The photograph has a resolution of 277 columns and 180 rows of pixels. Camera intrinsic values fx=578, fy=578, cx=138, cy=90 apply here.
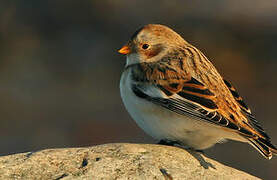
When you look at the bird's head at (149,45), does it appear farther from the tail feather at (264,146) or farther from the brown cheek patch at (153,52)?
the tail feather at (264,146)

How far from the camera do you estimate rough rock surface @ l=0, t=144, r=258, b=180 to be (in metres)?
4.46

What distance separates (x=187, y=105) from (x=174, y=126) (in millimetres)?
230

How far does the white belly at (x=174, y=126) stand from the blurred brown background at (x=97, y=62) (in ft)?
13.5

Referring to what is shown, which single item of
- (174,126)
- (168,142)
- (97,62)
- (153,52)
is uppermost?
(153,52)

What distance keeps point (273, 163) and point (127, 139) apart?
8.22ft

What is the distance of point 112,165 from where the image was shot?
4.55m

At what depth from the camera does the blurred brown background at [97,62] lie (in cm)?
1037

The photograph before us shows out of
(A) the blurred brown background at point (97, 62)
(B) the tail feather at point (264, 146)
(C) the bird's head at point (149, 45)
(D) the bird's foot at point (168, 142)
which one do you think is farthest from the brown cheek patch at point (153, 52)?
(A) the blurred brown background at point (97, 62)

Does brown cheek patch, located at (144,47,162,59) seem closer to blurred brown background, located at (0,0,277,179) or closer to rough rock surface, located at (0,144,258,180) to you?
rough rock surface, located at (0,144,258,180)

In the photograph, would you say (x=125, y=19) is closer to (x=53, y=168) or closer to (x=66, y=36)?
(x=66, y=36)

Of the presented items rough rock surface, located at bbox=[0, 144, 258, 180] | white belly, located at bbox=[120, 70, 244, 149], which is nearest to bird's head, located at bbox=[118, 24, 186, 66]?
white belly, located at bbox=[120, 70, 244, 149]

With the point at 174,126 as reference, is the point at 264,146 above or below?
below

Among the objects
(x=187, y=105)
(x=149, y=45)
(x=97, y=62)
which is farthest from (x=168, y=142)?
(x=97, y=62)

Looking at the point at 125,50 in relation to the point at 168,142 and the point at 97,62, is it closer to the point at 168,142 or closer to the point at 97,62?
the point at 168,142
